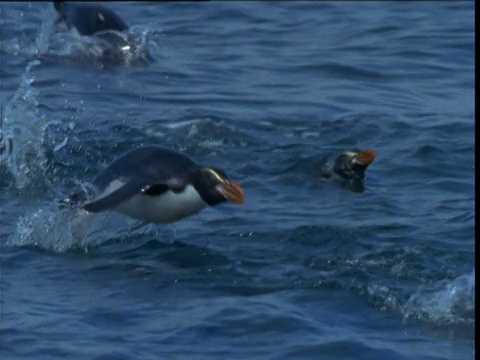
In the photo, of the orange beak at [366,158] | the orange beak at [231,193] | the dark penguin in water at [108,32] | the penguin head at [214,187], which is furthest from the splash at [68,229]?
the dark penguin in water at [108,32]

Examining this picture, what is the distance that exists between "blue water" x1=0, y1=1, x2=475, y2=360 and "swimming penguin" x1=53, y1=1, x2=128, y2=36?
0.15 m

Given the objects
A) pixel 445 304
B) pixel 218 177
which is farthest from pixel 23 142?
pixel 445 304

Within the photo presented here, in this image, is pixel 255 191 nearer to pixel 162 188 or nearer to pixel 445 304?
pixel 162 188

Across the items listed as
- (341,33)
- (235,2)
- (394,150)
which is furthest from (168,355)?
(235,2)

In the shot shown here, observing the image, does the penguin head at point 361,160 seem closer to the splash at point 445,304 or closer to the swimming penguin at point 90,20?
the splash at point 445,304

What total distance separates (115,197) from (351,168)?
7.64 feet

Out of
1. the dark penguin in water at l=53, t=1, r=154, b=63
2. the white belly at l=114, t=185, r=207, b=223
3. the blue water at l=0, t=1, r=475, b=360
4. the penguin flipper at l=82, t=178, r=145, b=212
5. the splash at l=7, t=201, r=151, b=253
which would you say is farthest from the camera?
the dark penguin in water at l=53, t=1, r=154, b=63

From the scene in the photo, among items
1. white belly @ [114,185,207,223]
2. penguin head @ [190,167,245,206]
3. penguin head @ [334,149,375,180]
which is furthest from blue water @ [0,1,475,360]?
penguin head @ [190,167,245,206]

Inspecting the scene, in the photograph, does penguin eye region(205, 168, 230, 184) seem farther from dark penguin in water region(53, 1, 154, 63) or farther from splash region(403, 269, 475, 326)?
dark penguin in water region(53, 1, 154, 63)

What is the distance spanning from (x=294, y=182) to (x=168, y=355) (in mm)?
3301

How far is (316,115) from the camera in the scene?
11555 millimetres

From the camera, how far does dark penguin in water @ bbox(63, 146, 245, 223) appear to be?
26.6 ft

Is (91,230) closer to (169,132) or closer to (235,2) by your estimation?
(169,132)

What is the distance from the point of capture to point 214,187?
8133 mm
